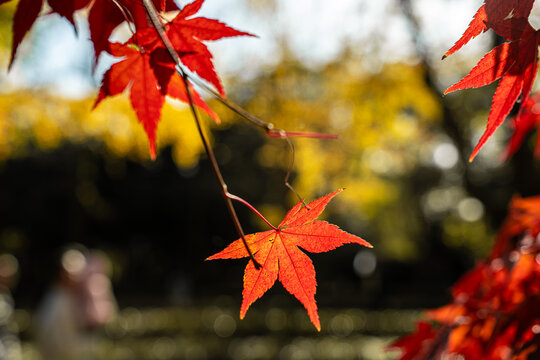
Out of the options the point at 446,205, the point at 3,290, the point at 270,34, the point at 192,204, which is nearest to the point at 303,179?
the point at 270,34

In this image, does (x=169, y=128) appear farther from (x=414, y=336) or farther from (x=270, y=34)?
(x=414, y=336)

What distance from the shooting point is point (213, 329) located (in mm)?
7691

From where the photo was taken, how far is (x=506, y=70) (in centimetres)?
49

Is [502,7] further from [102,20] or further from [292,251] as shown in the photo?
[102,20]

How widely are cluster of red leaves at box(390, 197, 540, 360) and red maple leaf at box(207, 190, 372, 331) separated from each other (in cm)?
35

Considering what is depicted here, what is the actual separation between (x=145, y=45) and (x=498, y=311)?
26.7 inches

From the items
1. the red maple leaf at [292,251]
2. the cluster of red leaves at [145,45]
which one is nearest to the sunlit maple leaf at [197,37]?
the cluster of red leaves at [145,45]

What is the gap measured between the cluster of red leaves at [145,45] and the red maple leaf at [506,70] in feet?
0.83

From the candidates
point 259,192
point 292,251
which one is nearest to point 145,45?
point 292,251

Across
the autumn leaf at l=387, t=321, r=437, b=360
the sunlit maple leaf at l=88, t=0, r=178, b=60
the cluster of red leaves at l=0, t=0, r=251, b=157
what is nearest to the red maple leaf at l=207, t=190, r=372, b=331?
the cluster of red leaves at l=0, t=0, r=251, b=157

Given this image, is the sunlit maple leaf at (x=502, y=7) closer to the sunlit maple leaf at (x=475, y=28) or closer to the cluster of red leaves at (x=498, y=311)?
the sunlit maple leaf at (x=475, y=28)

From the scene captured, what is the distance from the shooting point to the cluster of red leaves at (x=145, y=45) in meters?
0.55

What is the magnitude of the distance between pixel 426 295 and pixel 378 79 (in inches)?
483

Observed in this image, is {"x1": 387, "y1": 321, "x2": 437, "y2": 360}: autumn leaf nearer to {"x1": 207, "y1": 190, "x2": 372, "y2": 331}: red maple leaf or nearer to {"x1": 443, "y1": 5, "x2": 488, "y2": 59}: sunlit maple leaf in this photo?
{"x1": 207, "y1": 190, "x2": 372, "y2": 331}: red maple leaf
